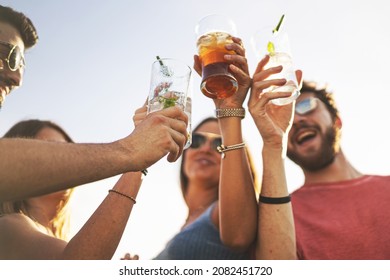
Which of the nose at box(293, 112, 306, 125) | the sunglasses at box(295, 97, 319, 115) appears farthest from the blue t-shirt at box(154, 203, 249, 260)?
the sunglasses at box(295, 97, 319, 115)

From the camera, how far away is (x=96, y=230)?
242 centimetres

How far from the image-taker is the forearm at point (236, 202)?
261cm

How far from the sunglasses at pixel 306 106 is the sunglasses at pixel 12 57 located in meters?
2.75

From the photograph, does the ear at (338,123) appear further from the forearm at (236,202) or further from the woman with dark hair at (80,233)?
the woman with dark hair at (80,233)

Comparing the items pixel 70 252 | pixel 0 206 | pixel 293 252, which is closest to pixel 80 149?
pixel 70 252

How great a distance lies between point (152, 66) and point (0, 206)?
1.42 metres

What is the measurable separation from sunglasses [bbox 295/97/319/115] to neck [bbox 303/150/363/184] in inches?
23.4

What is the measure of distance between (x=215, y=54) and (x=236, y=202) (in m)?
1.00

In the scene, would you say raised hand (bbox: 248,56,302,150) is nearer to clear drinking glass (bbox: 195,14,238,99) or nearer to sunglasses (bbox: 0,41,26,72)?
clear drinking glass (bbox: 195,14,238,99)

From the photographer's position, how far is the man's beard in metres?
3.87

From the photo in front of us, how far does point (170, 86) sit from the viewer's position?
2.21m

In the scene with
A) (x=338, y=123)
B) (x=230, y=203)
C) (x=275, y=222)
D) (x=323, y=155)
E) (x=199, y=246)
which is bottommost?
(x=199, y=246)

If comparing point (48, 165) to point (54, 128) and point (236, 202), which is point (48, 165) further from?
point (54, 128)

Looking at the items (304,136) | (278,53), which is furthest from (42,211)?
(304,136)
